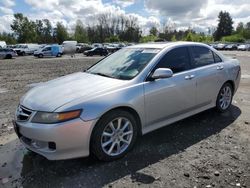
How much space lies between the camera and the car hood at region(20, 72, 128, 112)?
357 cm

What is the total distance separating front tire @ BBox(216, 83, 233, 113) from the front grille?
12.2 ft

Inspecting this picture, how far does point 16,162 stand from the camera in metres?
3.96

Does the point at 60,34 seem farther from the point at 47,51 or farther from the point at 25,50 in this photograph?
the point at 47,51

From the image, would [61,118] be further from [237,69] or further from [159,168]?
[237,69]

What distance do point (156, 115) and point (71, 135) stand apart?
145 cm

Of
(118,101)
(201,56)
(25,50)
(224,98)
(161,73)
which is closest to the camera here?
(118,101)

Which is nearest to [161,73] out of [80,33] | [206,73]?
[206,73]

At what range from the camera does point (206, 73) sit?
512 cm

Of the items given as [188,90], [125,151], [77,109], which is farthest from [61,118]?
[188,90]

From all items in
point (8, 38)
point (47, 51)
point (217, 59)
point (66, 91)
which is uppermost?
point (8, 38)

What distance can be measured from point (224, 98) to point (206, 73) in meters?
1.04

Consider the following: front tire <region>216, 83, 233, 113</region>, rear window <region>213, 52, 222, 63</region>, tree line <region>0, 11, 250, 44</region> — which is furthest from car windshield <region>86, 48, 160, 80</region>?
A: tree line <region>0, 11, 250, 44</region>

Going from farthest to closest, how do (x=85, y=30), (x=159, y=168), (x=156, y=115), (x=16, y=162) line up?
(x=85, y=30) < (x=156, y=115) < (x=16, y=162) < (x=159, y=168)

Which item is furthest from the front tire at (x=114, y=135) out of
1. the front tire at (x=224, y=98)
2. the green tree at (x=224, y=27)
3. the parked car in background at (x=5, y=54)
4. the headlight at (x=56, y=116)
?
the green tree at (x=224, y=27)
